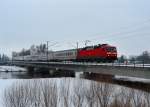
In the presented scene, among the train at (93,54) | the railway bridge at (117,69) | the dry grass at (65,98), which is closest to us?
the dry grass at (65,98)

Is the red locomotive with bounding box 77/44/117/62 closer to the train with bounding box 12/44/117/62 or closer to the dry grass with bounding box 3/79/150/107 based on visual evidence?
the train with bounding box 12/44/117/62

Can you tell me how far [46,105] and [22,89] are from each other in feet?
16.6

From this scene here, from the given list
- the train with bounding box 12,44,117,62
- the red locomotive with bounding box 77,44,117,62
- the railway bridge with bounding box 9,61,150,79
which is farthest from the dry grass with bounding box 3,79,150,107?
the train with bounding box 12,44,117,62

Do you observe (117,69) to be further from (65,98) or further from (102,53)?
(65,98)

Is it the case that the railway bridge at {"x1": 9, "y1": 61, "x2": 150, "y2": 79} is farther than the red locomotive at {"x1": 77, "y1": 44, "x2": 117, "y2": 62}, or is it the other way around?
the red locomotive at {"x1": 77, "y1": 44, "x2": 117, "y2": 62}

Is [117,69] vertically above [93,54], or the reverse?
[93,54]

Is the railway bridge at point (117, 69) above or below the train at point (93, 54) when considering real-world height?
below

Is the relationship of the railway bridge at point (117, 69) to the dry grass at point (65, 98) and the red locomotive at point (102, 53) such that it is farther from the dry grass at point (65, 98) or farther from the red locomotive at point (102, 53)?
the dry grass at point (65, 98)

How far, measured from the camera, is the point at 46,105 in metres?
27.6

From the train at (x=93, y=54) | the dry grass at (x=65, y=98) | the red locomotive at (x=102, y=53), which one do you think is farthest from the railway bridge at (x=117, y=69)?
the dry grass at (x=65, y=98)

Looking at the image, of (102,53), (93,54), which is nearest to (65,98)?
(102,53)

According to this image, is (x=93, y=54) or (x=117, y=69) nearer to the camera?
(x=117, y=69)

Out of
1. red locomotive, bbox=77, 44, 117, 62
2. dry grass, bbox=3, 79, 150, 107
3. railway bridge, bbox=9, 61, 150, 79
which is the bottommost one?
dry grass, bbox=3, 79, 150, 107

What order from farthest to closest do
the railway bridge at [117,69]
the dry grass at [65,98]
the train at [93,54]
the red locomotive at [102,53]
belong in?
the train at [93,54]
the red locomotive at [102,53]
the railway bridge at [117,69]
the dry grass at [65,98]
